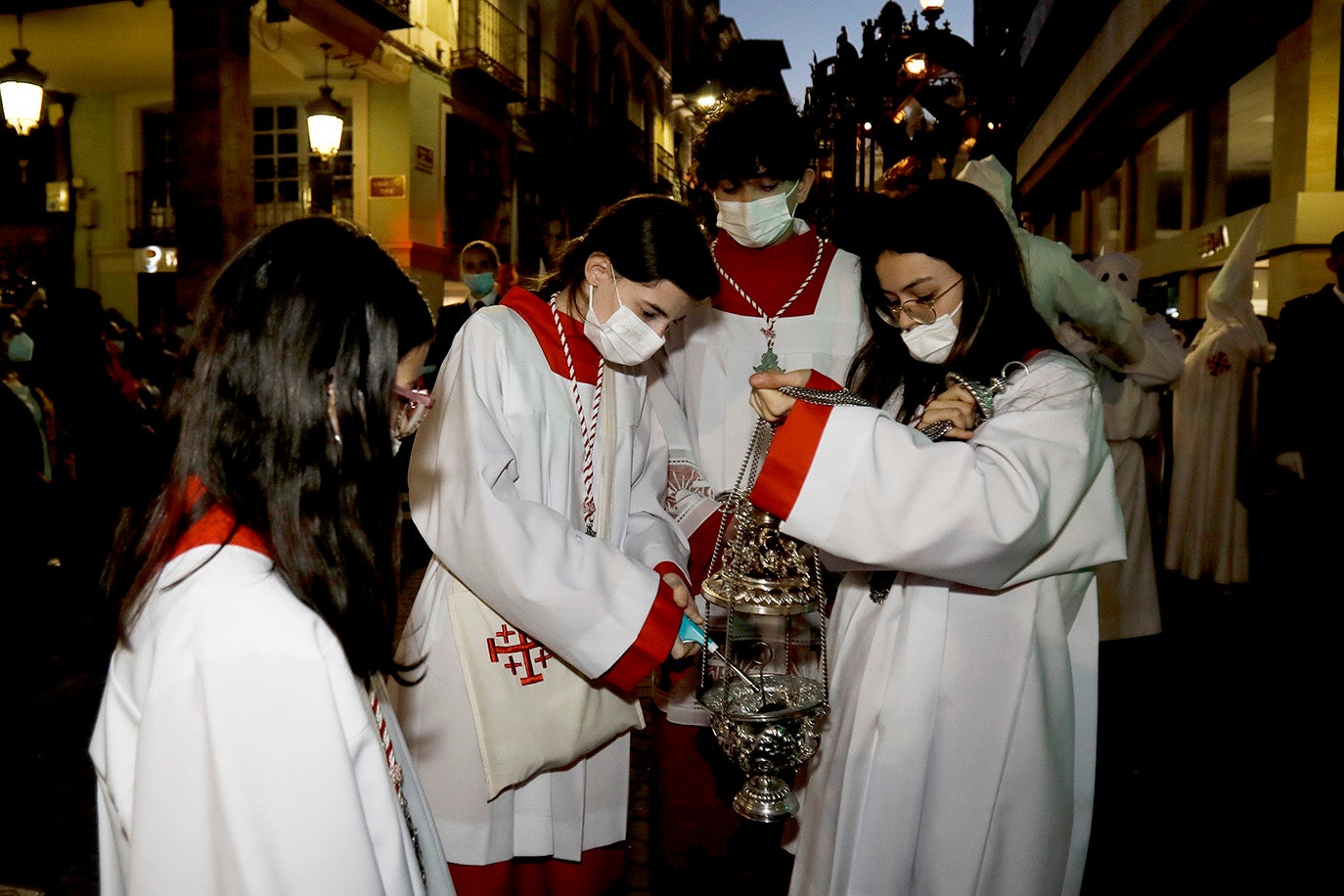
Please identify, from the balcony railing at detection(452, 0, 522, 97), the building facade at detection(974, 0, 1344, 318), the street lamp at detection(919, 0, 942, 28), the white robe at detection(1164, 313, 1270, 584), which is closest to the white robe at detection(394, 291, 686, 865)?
the building facade at detection(974, 0, 1344, 318)

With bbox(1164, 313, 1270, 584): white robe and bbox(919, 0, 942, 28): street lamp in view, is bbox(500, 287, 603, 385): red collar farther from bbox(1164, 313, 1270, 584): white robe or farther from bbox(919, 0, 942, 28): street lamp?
bbox(1164, 313, 1270, 584): white robe

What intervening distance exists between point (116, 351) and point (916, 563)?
6.89 meters

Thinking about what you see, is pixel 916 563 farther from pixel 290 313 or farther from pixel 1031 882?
pixel 290 313

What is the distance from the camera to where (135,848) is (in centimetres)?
112

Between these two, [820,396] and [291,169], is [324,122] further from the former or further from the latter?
[820,396]

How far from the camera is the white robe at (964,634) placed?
6.01 feet

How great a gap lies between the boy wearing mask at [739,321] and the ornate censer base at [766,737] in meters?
1.09

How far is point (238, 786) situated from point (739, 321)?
86.8 inches

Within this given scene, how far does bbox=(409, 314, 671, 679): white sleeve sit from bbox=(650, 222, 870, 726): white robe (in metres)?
0.83

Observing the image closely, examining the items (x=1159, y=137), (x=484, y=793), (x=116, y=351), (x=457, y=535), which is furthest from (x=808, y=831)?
(x=1159, y=137)

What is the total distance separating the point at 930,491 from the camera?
1.82 metres

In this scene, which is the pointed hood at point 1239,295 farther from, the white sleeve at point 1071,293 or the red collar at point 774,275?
the red collar at point 774,275

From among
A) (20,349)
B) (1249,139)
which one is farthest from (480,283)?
(1249,139)

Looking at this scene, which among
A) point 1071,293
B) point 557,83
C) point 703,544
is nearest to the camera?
point 703,544
